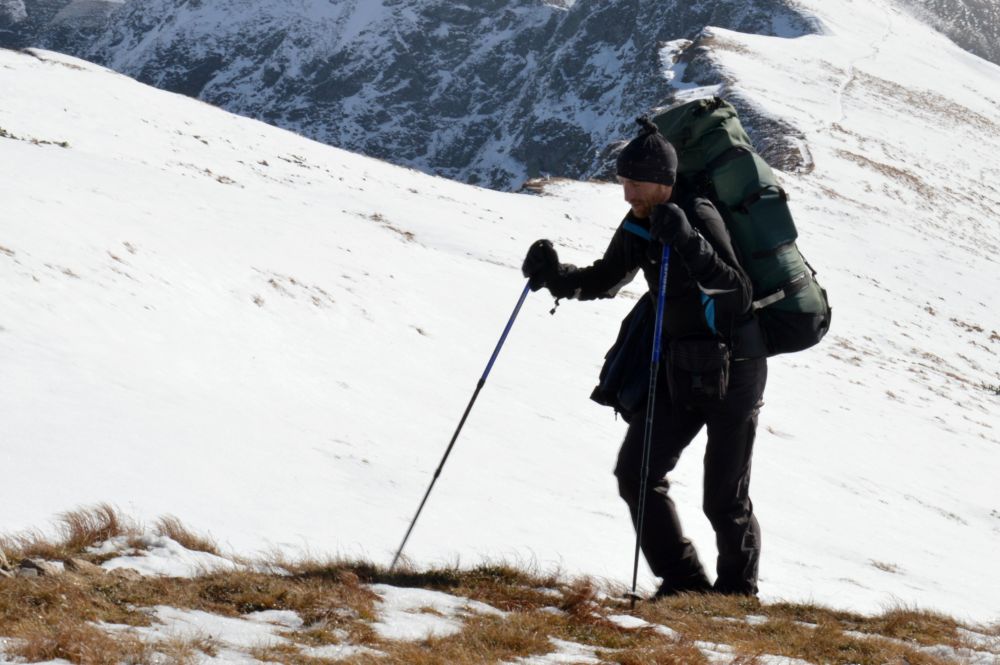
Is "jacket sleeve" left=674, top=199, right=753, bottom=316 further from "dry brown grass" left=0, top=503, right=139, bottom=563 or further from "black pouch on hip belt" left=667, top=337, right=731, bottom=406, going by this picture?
"dry brown grass" left=0, top=503, right=139, bottom=563

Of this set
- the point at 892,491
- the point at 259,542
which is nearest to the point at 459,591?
the point at 259,542

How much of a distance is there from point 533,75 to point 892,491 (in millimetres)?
141851

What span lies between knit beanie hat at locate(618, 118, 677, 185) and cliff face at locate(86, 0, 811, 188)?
103098mm

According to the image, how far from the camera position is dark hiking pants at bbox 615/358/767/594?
5.62m

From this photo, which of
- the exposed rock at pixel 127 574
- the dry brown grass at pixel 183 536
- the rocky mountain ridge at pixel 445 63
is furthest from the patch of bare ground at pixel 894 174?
the exposed rock at pixel 127 574

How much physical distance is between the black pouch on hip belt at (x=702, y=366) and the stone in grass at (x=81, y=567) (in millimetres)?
3233

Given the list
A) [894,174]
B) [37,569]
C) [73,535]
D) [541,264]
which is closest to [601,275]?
[541,264]

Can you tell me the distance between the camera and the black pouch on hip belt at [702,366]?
5348mm

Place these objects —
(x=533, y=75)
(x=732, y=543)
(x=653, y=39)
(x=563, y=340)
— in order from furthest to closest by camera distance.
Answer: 1. (x=533, y=75)
2. (x=653, y=39)
3. (x=563, y=340)
4. (x=732, y=543)

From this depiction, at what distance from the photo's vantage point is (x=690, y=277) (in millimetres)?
5395

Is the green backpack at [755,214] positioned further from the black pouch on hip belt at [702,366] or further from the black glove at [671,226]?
the black glove at [671,226]

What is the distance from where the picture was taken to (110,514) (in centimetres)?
497

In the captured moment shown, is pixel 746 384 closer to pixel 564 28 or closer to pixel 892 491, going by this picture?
pixel 892 491

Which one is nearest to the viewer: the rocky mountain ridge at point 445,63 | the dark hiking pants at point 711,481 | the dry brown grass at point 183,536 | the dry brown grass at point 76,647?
the dry brown grass at point 76,647
